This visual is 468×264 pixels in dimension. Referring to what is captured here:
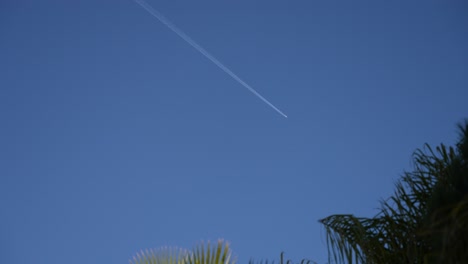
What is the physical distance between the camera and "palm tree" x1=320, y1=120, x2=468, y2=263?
1.94 meters

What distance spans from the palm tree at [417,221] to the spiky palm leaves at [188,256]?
77cm

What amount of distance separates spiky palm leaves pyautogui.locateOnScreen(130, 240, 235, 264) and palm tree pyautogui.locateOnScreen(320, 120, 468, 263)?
0.77m

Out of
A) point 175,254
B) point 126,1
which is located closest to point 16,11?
point 126,1

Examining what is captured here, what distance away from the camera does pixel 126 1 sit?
59844 mm

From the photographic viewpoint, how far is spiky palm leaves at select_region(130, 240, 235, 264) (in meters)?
3.20

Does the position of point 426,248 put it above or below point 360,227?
below

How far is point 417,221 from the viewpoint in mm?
2506

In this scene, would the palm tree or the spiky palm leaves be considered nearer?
the palm tree

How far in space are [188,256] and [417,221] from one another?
5.10 feet

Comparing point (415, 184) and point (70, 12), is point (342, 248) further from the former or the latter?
point (70, 12)

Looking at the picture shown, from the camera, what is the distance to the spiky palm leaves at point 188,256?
10.5ft

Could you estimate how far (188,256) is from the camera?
323 centimetres

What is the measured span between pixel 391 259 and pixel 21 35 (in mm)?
63905

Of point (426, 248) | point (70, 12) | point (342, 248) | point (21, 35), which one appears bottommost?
point (426, 248)
